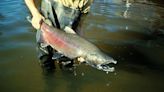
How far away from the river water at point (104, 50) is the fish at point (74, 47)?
0.78m

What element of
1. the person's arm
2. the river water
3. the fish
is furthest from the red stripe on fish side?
→ the river water

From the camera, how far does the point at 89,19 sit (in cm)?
961

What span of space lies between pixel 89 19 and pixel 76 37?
18.2ft

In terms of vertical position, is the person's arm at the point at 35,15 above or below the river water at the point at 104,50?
above

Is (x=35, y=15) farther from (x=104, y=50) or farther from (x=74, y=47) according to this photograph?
(x=104, y=50)

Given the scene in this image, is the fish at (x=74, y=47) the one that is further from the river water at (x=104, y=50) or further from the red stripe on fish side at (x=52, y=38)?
the river water at (x=104, y=50)

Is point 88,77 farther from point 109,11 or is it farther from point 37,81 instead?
point 109,11

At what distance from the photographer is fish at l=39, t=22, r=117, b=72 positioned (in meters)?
3.92

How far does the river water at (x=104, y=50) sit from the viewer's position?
5824 millimetres

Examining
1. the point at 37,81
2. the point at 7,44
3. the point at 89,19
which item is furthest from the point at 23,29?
the point at 37,81

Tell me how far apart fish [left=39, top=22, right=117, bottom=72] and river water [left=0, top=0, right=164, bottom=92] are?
30.8 inches

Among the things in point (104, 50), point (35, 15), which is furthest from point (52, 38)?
point (104, 50)

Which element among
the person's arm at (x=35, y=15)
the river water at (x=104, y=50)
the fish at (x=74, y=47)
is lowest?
the river water at (x=104, y=50)

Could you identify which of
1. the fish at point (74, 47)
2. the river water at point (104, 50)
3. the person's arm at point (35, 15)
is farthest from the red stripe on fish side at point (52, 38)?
the river water at point (104, 50)
